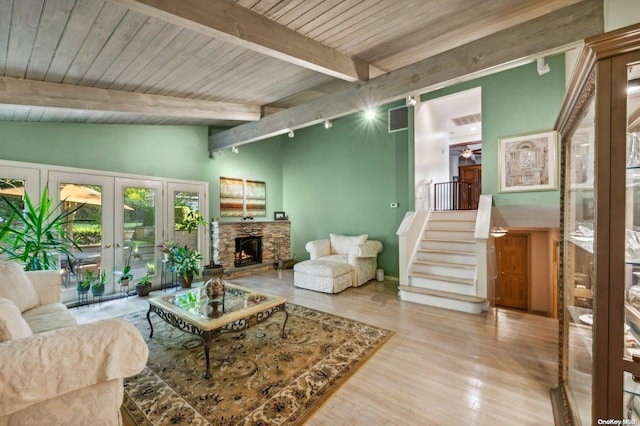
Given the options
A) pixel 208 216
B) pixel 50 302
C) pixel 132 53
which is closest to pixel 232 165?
pixel 208 216

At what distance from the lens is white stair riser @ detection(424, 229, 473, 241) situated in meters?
4.85

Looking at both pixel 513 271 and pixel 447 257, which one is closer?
pixel 447 257

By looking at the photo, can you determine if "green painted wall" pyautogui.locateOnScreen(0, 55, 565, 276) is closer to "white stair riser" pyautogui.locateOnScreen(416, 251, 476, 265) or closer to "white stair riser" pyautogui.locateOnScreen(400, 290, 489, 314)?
"white stair riser" pyautogui.locateOnScreen(416, 251, 476, 265)

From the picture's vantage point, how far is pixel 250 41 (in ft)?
7.70

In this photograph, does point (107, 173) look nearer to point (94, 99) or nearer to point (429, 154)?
point (94, 99)

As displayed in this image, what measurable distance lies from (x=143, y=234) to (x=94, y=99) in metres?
2.55

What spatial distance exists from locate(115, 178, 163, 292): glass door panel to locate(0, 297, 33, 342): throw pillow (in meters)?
3.44

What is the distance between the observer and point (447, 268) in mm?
4340

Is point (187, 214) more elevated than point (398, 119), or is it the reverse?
point (398, 119)

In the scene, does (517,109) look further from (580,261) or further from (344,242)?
(344,242)

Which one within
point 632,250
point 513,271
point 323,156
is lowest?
point 513,271

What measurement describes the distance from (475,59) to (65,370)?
3.93 meters

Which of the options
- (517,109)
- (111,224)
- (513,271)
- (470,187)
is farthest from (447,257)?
(470,187)

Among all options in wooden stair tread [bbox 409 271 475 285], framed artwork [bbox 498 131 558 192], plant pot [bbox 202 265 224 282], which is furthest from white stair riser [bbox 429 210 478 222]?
plant pot [bbox 202 265 224 282]
